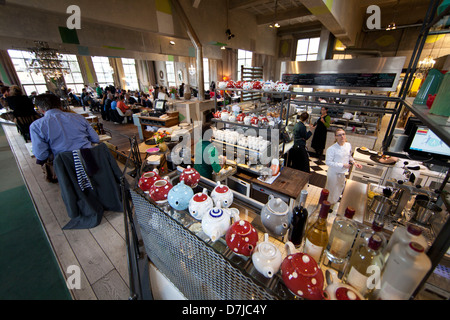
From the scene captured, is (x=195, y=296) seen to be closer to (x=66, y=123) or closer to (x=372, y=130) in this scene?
(x=66, y=123)

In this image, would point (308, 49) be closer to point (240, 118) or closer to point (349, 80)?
point (349, 80)

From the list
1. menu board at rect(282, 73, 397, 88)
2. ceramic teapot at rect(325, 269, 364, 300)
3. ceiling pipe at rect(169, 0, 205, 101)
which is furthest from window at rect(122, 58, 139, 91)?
ceramic teapot at rect(325, 269, 364, 300)

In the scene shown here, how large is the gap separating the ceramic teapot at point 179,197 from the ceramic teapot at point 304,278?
30.0 inches

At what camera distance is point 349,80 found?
2.71m

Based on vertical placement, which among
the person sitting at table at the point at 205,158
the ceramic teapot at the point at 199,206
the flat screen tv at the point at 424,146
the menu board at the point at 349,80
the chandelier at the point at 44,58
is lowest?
the person sitting at table at the point at 205,158

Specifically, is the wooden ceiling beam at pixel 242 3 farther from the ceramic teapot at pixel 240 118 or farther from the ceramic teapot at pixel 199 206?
the ceramic teapot at pixel 199 206

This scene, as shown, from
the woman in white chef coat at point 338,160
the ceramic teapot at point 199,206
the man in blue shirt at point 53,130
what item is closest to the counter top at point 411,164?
the woman in white chef coat at point 338,160

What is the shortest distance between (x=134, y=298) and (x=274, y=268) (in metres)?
0.65

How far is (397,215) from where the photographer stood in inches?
58.7

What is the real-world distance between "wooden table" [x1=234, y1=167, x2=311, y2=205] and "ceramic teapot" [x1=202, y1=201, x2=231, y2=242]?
146 cm

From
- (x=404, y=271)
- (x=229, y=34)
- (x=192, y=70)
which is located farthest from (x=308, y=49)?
(x=404, y=271)

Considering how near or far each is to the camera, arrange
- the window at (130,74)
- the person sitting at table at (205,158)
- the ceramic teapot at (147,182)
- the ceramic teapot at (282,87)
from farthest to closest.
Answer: the window at (130,74) → the ceramic teapot at (282,87) → the person sitting at table at (205,158) → the ceramic teapot at (147,182)

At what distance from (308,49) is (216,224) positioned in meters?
13.7

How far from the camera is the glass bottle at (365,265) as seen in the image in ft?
2.54
